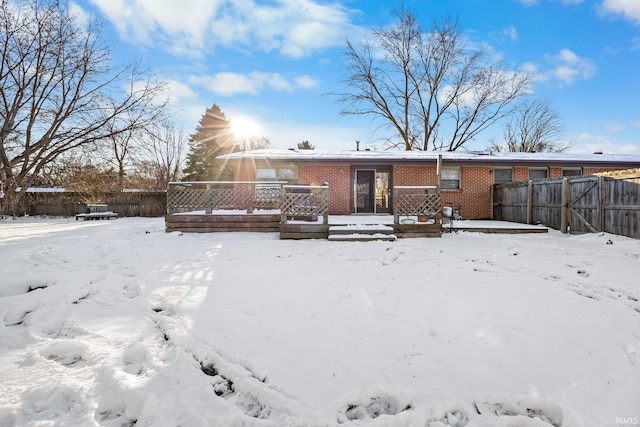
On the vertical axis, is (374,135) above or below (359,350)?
above

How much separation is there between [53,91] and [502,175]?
51.8 ft

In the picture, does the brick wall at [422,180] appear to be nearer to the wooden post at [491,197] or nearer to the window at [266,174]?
the wooden post at [491,197]

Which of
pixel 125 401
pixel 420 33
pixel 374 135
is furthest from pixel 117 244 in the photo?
pixel 420 33

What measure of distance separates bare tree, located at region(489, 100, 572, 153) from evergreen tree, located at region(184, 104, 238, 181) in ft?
78.7

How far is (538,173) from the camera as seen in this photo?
12.6 metres

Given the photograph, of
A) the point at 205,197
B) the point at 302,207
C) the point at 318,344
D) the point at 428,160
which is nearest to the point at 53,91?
the point at 205,197

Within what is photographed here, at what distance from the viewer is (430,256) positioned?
589 cm

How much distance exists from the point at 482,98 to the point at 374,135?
8467 millimetres

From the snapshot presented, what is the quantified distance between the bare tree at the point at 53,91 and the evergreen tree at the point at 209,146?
14.5m

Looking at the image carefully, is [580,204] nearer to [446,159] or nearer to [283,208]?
[446,159]

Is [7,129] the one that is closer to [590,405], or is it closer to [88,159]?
[88,159]

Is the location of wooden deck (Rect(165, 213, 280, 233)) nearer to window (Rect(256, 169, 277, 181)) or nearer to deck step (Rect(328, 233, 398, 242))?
deck step (Rect(328, 233, 398, 242))

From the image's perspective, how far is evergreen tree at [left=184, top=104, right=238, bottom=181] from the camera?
85.1ft

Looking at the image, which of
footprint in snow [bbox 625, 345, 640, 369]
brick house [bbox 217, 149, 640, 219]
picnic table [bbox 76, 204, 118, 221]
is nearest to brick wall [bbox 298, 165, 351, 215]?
brick house [bbox 217, 149, 640, 219]
